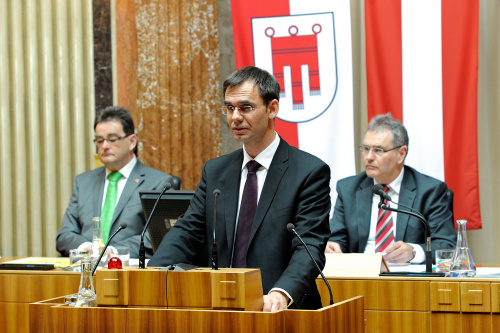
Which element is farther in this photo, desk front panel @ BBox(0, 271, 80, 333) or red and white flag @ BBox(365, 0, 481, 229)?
red and white flag @ BBox(365, 0, 481, 229)

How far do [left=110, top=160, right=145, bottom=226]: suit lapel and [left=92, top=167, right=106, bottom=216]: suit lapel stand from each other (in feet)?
0.58

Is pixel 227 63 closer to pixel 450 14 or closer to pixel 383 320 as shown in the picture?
pixel 450 14

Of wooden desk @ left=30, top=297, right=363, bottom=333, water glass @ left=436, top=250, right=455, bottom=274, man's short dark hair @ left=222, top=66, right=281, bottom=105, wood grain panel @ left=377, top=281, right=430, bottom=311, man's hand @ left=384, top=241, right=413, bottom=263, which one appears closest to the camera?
wooden desk @ left=30, top=297, right=363, bottom=333

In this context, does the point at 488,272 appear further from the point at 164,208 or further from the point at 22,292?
the point at 22,292

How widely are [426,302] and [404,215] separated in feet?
3.42

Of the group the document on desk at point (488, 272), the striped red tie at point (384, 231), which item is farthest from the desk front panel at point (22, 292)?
the document on desk at point (488, 272)

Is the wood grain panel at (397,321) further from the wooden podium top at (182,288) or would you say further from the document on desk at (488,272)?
the wooden podium top at (182,288)

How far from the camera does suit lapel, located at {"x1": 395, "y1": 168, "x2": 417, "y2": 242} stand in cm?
440

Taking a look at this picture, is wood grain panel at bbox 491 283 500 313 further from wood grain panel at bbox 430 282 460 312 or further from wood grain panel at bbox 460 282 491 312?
wood grain panel at bbox 430 282 460 312

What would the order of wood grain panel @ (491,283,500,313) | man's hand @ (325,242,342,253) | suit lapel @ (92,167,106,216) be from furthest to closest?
suit lapel @ (92,167,106,216) → man's hand @ (325,242,342,253) → wood grain panel @ (491,283,500,313)

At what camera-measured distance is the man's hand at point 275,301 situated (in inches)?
89.7

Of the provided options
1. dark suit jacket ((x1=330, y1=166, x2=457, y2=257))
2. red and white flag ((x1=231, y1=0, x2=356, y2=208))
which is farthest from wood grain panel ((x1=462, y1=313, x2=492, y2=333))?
red and white flag ((x1=231, y1=0, x2=356, y2=208))

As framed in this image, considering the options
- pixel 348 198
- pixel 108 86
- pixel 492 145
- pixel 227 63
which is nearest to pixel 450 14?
pixel 492 145

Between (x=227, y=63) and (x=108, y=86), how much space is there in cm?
108
